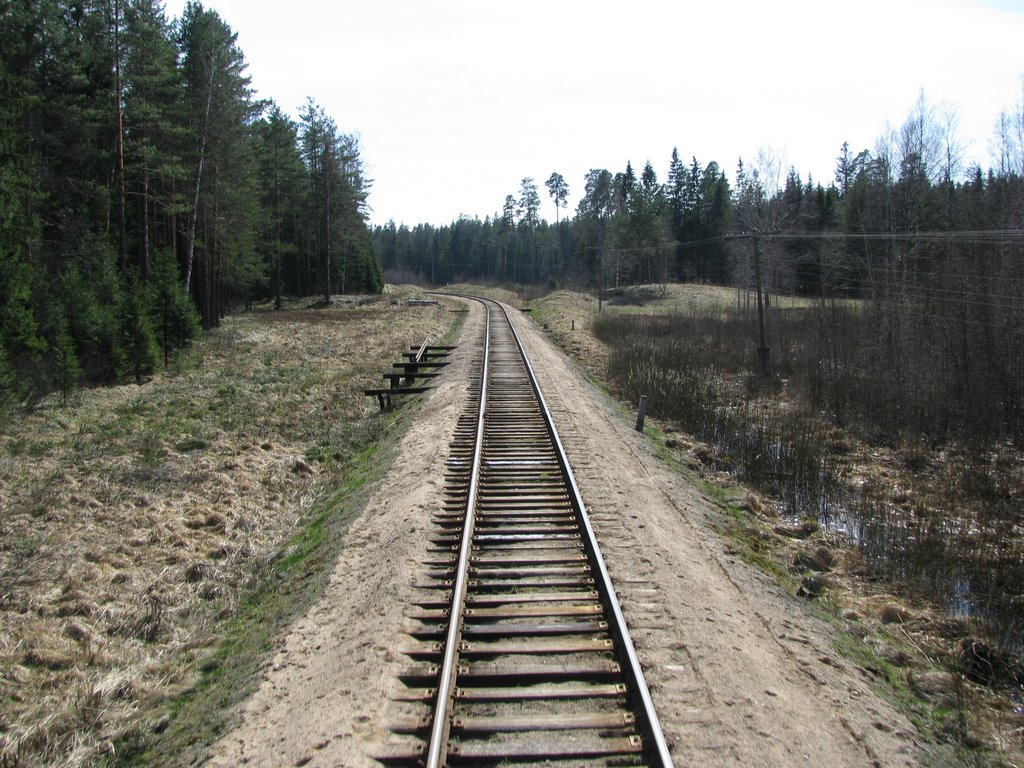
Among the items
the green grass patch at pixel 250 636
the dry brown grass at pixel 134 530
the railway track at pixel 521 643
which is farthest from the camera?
the dry brown grass at pixel 134 530

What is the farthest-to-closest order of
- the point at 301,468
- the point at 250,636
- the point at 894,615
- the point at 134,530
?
the point at 301,468, the point at 134,530, the point at 894,615, the point at 250,636

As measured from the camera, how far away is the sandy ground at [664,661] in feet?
14.2

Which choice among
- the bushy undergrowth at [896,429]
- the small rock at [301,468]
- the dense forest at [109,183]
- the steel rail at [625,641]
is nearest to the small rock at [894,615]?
the bushy undergrowth at [896,429]

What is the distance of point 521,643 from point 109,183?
26.5 meters

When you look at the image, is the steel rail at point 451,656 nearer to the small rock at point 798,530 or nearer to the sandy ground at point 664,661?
the sandy ground at point 664,661

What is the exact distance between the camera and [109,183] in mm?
25188

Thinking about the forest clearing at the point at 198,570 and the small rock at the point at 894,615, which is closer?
the forest clearing at the point at 198,570

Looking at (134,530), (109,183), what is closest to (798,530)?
(134,530)

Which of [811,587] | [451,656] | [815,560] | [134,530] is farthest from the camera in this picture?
[134,530]

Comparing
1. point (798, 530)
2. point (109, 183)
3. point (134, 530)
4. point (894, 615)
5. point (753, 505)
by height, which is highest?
point (109, 183)

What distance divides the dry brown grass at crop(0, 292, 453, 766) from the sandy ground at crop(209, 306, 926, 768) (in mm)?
1180

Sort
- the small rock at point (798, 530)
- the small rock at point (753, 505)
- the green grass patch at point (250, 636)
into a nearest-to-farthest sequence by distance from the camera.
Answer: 1. the green grass patch at point (250, 636)
2. the small rock at point (798, 530)
3. the small rock at point (753, 505)

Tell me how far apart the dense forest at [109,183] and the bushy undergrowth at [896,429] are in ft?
49.1

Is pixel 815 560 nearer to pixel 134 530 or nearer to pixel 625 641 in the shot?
pixel 625 641
